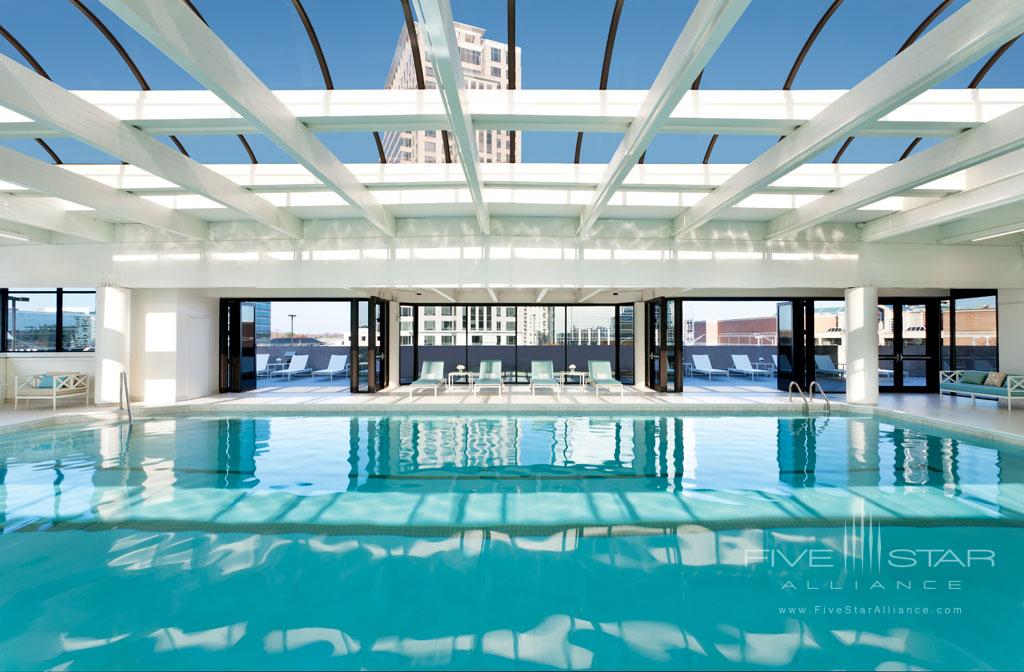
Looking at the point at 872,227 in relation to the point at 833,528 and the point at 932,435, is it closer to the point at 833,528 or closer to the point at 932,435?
the point at 932,435

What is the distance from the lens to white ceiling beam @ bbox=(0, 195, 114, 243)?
777cm

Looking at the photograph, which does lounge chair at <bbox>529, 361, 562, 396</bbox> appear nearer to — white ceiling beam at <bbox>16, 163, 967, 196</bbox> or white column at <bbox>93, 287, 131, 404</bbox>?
white ceiling beam at <bbox>16, 163, 967, 196</bbox>

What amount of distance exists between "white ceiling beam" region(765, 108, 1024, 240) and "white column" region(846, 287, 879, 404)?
9.21 feet

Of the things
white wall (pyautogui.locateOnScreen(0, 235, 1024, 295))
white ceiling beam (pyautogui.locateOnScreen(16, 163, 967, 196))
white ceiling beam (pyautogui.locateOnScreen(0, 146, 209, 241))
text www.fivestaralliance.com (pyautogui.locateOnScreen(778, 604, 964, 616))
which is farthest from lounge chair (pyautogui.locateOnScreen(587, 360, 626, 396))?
text www.fivestaralliance.com (pyautogui.locateOnScreen(778, 604, 964, 616))

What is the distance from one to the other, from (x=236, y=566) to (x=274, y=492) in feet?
5.30

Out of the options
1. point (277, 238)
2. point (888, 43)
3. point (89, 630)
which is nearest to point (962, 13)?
point (888, 43)

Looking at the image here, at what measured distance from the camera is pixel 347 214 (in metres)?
9.35

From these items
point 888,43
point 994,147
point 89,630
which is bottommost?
point 89,630

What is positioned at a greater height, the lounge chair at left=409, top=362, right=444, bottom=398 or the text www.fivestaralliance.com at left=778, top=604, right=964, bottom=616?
the lounge chair at left=409, top=362, right=444, bottom=398

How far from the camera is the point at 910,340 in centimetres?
1227

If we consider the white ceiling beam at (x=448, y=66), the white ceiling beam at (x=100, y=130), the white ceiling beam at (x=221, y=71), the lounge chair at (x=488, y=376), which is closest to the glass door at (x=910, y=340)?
the lounge chair at (x=488, y=376)

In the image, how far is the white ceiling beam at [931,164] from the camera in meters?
5.00

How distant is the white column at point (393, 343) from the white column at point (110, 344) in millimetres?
5495

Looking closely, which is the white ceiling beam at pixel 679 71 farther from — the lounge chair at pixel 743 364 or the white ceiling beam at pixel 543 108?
the lounge chair at pixel 743 364
